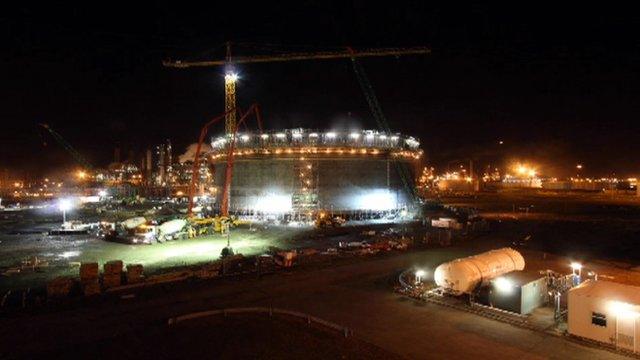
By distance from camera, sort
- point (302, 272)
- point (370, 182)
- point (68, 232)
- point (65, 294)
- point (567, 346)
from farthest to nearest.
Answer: point (370, 182)
point (68, 232)
point (302, 272)
point (65, 294)
point (567, 346)

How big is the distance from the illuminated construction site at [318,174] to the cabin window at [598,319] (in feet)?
149

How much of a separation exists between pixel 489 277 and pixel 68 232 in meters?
44.8

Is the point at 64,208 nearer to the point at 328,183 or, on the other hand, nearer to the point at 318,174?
the point at 318,174

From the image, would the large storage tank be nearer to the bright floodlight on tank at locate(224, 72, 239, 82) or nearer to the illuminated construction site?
the illuminated construction site

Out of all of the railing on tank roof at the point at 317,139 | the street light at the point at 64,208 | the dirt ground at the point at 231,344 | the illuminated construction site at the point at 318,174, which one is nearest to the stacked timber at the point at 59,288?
the dirt ground at the point at 231,344

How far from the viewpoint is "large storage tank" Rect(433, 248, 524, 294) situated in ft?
66.4

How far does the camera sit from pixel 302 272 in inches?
1048

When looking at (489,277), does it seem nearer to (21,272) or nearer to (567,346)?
(567,346)

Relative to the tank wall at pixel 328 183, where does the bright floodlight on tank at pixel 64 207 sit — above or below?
below

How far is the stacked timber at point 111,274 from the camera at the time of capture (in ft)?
75.0

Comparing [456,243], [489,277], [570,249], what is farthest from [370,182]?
[489,277]

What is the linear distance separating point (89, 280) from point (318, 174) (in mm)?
43482

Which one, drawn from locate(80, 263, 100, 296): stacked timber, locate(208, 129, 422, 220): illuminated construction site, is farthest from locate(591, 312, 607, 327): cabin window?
locate(208, 129, 422, 220): illuminated construction site

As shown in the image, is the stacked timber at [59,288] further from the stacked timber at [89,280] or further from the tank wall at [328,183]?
the tank wall at [328,183]
